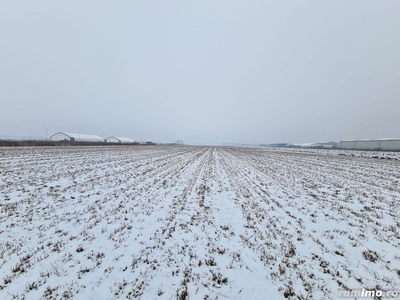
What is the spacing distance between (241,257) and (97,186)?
33.7 feet

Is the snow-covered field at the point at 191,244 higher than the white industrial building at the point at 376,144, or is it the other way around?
the white industrial building at the point at 376,144

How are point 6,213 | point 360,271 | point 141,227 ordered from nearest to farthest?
point 360,271
point 141,227
point 6,213

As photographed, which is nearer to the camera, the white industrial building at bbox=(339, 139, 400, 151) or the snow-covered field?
the snow-covered field

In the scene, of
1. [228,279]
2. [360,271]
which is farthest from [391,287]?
[228,279]

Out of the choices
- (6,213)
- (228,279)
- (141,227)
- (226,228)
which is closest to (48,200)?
(6,213)

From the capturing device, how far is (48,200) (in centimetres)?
866

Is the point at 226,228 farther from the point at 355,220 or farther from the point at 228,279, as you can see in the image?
the point at 355,220

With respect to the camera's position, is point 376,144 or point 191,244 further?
point 376,144

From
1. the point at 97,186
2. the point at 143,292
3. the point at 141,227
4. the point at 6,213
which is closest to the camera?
the point at 143,292

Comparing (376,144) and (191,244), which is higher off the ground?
(376,144)

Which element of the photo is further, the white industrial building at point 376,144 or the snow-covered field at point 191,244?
the white industrial building at point 376,144

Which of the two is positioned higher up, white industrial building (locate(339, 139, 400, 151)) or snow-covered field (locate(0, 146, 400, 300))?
white industrial building (locate(339, 139, 400, 151))

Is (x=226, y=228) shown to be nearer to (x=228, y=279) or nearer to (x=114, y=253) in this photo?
(x=228, y=279)

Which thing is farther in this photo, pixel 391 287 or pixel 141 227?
pixel 141 227
